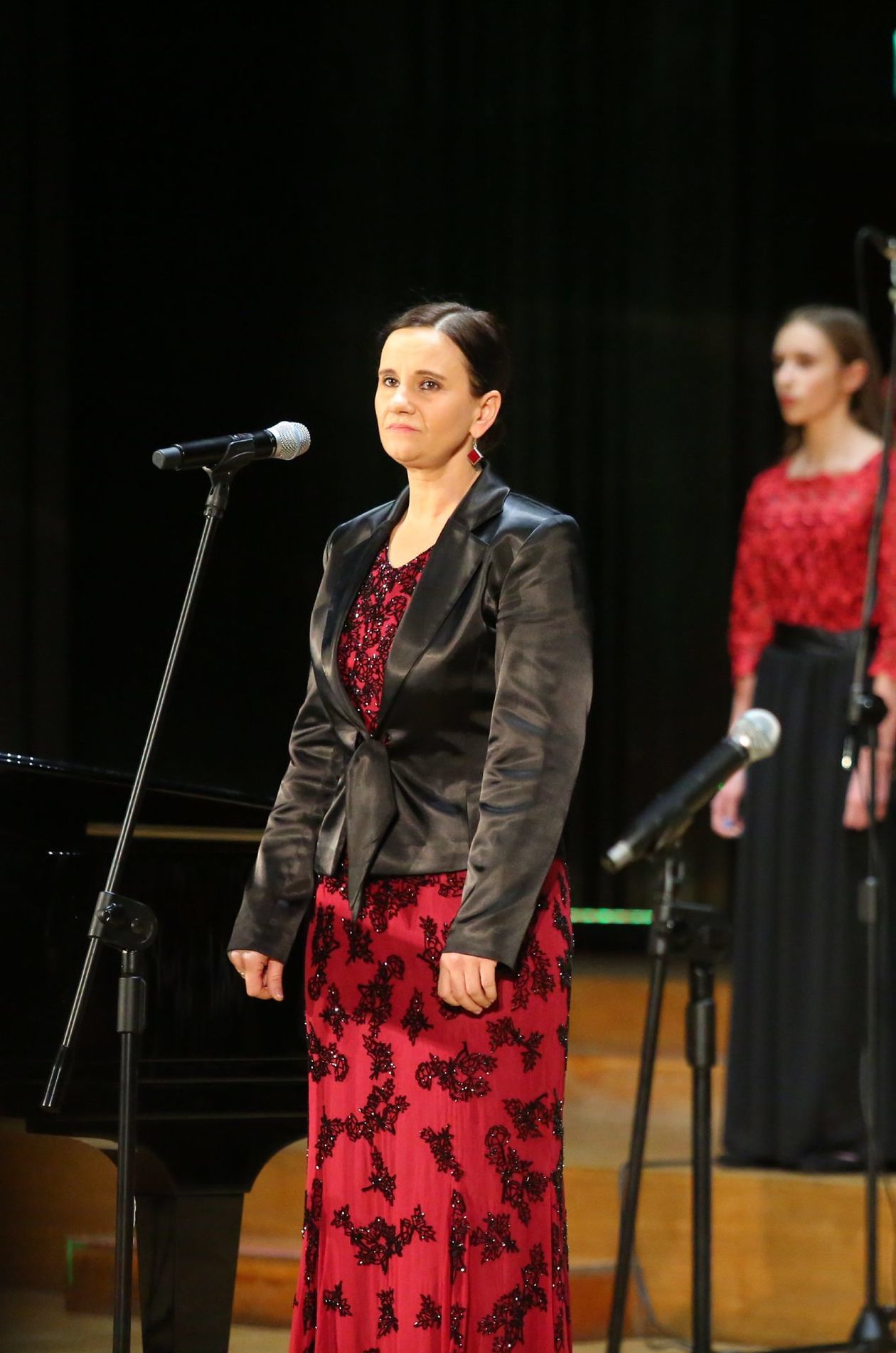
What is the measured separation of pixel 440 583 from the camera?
8.02ft

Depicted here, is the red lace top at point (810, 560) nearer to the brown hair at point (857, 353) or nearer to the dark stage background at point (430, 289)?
the brown hair at point (857, 353)

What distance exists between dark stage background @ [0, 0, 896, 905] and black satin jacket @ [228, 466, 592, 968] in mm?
3682

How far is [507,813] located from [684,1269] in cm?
227

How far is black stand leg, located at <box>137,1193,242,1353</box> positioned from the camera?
3.04m

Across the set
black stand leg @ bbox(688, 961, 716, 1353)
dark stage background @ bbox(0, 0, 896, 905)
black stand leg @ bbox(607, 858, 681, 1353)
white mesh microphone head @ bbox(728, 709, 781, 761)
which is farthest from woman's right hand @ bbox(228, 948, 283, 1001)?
dark stage background @ bbox(0, 0, 896, 905)

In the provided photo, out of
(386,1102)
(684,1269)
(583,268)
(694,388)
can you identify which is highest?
(583,268)

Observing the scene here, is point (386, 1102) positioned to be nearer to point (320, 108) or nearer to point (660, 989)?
point (660, 989)

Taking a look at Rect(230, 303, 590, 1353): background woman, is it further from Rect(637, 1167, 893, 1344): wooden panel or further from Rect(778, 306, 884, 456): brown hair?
Rect(778, 306, 884, 456): brown hair

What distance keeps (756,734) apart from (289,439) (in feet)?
3.26

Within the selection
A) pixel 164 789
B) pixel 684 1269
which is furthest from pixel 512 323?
pixel 164 789

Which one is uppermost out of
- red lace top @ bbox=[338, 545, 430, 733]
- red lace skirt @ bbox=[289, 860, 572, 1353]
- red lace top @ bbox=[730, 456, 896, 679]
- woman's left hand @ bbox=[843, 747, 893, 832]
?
red lace top @ bbox=[730, 456, 896, 679]

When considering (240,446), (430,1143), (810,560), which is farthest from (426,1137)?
(810,560)

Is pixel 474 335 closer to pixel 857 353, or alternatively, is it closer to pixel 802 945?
pixel 857 353

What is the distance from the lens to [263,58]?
640 centimetres
